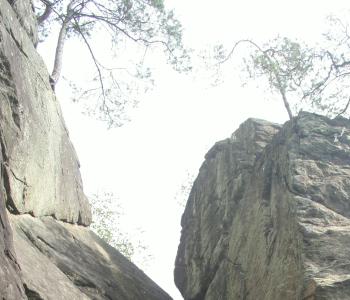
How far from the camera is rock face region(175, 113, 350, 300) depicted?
1087cm

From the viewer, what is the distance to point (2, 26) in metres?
11.0

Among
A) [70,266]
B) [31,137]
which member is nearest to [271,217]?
[70,266]

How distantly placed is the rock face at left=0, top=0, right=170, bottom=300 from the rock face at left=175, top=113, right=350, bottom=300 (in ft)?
8.88

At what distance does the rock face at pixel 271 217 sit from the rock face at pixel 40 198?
271 centimetres

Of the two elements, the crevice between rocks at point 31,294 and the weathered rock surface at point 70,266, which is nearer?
the crevice between rocks at point 31,294

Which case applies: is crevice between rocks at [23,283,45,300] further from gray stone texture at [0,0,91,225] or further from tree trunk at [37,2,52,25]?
tree trunk at [37,2,52,25]

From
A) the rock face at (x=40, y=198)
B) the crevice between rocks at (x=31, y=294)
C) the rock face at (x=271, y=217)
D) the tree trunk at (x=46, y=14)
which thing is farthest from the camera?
the tree trunk at (x=46, y=14)

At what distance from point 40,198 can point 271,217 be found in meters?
6.38

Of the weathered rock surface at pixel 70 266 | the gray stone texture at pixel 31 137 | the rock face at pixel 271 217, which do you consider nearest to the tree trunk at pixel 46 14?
the gray stone texture at pixel 31 137

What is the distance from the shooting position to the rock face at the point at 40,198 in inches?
349

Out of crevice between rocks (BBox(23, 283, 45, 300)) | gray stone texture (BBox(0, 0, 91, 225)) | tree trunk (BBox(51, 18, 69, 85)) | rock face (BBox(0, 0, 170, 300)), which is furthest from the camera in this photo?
tree trunk (BBox(51, 18, 69, 85))

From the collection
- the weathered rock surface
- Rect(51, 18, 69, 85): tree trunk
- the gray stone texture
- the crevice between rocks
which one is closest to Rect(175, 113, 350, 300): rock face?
the weathered rock surface

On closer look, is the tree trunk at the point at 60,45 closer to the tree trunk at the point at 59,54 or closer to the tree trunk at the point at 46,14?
the tree trunk at the point at 59,54

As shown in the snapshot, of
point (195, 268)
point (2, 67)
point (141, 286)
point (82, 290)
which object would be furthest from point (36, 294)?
point (195, 268)
